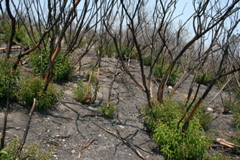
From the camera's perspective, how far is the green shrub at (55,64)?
5.76 meters

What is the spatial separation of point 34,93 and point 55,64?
1.96 m

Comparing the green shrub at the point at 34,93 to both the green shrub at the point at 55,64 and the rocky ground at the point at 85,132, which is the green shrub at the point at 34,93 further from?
the green shrub at the point at 55,64

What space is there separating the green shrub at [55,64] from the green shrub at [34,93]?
1431mm

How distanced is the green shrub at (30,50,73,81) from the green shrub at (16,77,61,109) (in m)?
1.43

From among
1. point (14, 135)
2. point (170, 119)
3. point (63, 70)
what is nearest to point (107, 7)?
point (63, 70)

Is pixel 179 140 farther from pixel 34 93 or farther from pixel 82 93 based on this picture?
pixel 34 93

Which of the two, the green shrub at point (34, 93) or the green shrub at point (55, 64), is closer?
the green shrub at point (34, 93)

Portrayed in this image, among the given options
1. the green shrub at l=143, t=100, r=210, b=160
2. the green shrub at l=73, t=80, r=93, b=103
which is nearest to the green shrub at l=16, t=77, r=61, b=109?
the green shrub at l=73, t=80, r=93, b=103

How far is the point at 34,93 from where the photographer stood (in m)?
4.07

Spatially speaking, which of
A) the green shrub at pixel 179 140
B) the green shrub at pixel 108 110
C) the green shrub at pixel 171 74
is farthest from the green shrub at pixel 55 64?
the green shrub at pixel 171 74

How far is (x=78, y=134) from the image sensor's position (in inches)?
152

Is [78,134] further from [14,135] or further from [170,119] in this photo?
[170,119]

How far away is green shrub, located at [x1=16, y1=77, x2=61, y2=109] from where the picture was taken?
13.1ft

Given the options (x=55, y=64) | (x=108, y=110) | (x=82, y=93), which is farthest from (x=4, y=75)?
(x=55, y=64)
